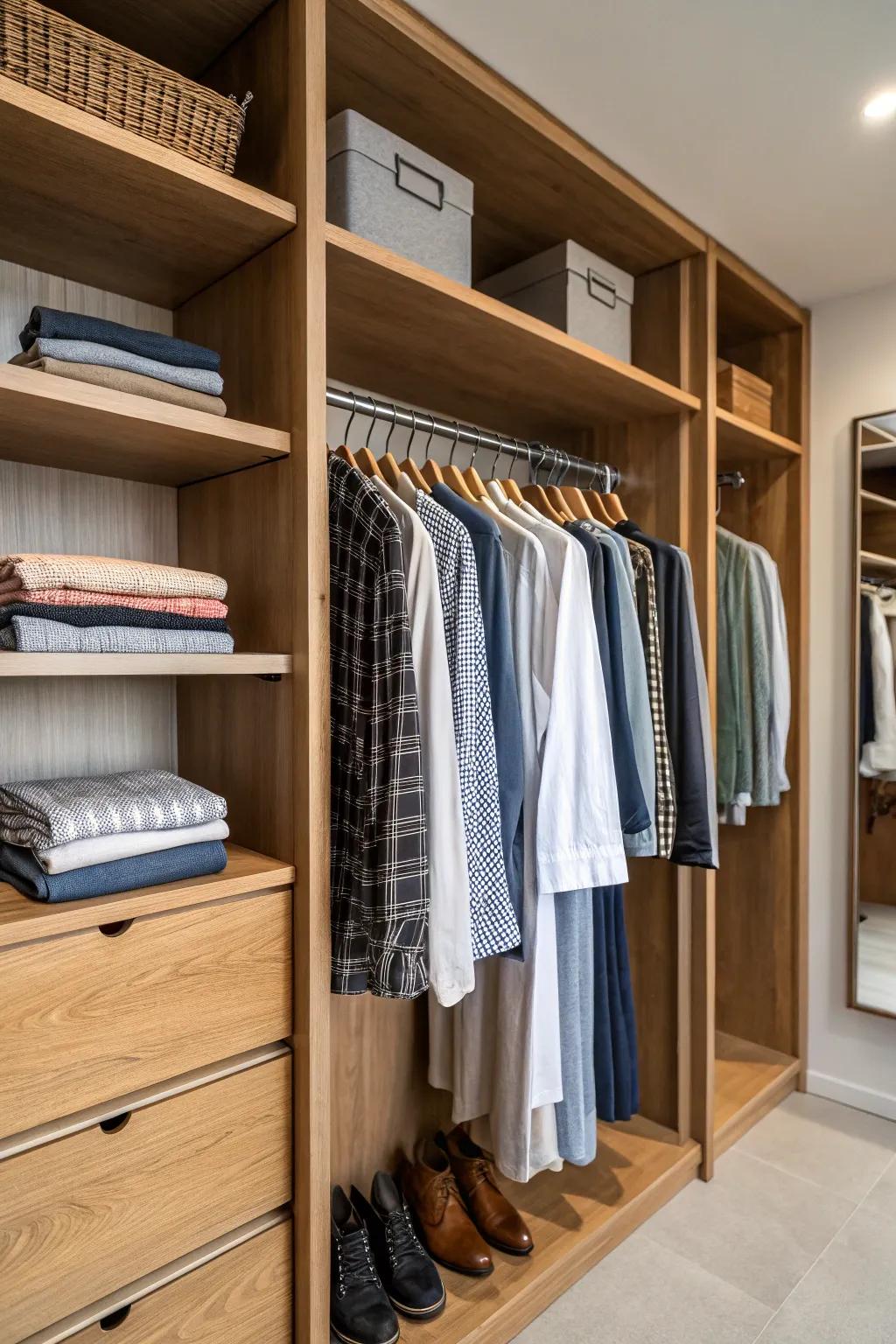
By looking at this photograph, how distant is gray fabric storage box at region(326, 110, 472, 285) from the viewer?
4.68 feet

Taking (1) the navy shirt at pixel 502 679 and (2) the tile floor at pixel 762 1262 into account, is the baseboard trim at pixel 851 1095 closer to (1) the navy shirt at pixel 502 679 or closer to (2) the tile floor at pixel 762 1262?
(2) the tile floor at pixel 762 1262

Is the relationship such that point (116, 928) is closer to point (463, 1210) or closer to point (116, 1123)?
point (116, 1123)

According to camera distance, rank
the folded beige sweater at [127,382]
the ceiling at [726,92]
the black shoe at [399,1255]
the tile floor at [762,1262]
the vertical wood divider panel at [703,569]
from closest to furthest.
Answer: the folded beige sweater at [127,382]
the ceiling at [726,92]
the black shoe at [399,1255]
the tile floor at [762,1262]
the vertical wood divider panel at [703,569]

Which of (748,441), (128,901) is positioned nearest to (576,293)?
(748,441)

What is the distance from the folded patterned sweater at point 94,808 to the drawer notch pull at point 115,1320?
2.12 ft

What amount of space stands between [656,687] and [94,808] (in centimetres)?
118

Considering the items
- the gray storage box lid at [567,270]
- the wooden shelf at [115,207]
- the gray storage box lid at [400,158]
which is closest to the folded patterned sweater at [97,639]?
the wooden shelf at [115,207]

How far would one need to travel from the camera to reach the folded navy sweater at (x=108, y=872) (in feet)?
3.64

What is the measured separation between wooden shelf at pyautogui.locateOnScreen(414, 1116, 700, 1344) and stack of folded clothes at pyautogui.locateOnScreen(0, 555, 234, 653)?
1.32 metres

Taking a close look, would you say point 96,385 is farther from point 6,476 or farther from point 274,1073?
point 274,1073

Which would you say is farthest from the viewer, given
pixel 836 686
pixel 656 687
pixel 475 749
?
pixel 836 686

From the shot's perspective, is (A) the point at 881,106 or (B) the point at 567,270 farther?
(B) the point at 567,270

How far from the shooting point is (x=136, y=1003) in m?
1.14

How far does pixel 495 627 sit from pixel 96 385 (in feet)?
2.43
